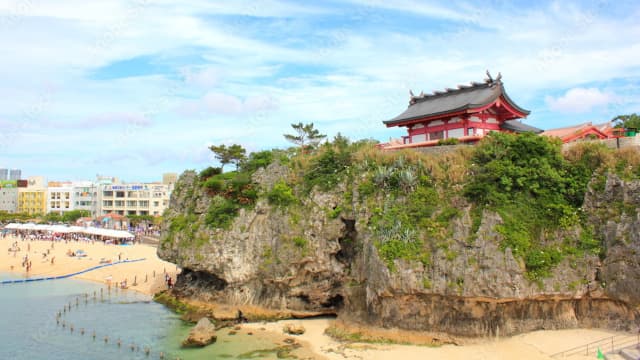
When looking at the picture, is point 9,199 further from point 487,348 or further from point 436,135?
point 487,348

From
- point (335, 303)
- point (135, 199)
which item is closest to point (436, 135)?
point (335, 303)

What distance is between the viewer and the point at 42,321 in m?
29.2

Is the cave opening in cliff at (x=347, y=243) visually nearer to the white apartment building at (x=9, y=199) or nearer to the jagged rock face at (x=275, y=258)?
the jagged rock face at (x=275, y=258)

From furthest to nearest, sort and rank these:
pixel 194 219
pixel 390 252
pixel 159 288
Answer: pixel 159 288
pixel 194 219
pixel 390 252

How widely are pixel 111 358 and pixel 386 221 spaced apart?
1459cm

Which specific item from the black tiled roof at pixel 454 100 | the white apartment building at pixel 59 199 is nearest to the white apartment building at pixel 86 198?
the white apartment building at pixel 59 199

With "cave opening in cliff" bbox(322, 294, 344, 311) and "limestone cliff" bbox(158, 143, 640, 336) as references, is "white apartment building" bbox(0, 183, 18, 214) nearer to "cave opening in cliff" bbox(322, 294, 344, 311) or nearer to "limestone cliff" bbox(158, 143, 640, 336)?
"limestone cliff" bbox(158, 143, 640, 336)

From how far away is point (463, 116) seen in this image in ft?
102

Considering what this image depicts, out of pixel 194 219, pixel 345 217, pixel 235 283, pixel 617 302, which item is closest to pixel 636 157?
pixel 617 302

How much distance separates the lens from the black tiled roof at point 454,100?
30.3m

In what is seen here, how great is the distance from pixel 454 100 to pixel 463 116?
2.08 metres

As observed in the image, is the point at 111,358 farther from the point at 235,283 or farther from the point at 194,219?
the point at 194,219

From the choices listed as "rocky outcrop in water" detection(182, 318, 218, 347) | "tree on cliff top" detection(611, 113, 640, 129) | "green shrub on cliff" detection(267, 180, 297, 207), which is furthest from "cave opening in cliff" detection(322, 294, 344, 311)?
"tree on cliff top" detection(611, 113, 640, 129)

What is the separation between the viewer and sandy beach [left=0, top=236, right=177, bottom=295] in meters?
42.3
